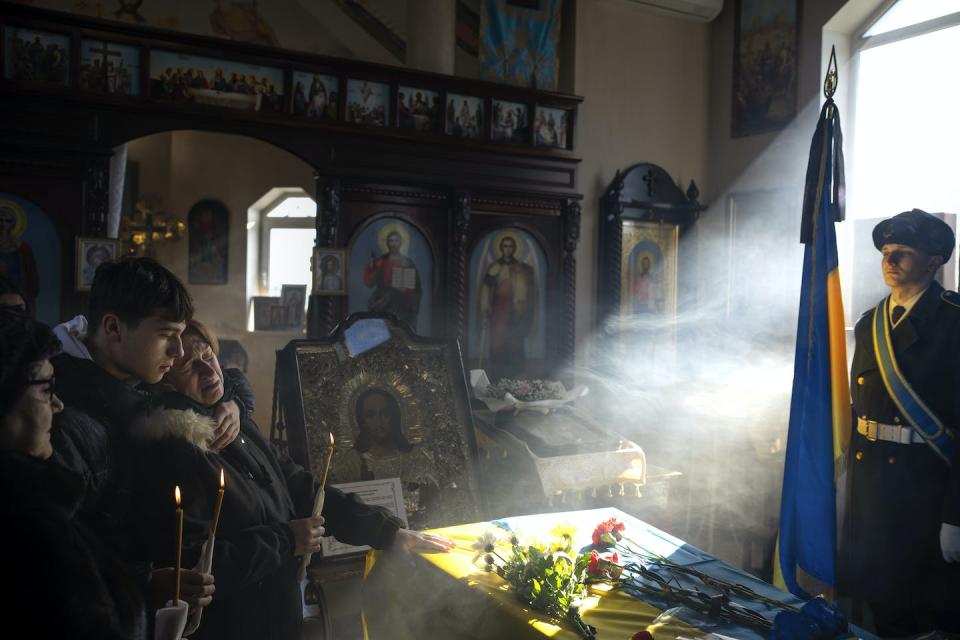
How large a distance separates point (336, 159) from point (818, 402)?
3.57 metres

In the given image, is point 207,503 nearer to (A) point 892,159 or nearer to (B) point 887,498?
(B) point 887,498

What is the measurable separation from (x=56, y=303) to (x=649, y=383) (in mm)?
4695

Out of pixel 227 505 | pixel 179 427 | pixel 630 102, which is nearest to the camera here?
pixel 179 427

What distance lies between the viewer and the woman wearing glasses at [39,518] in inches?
45.1

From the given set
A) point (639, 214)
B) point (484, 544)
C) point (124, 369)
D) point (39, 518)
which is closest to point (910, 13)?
point (639, 214)

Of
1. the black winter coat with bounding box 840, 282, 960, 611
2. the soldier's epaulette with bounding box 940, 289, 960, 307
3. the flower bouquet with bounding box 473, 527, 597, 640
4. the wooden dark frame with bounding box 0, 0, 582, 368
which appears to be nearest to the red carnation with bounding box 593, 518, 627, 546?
the flower bouquet with bounding box 473, 527, 597, 640

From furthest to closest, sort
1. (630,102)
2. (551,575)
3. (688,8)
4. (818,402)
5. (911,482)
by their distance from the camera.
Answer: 1. (630,102)
2. (688,8)
3. (818,402)
4. (911,482)
5. (551,575)

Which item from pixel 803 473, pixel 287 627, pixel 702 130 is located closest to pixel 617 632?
pixel 287 627

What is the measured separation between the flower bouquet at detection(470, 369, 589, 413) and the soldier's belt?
202cm

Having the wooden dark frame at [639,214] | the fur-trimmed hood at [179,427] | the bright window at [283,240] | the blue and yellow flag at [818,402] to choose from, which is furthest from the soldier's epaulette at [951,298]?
the bright window at [283,240]

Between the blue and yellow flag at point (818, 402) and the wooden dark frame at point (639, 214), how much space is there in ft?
8.53

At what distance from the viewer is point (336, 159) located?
5.32 m

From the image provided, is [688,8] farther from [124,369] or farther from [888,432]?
[124,369]

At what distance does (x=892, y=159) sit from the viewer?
218 inches
